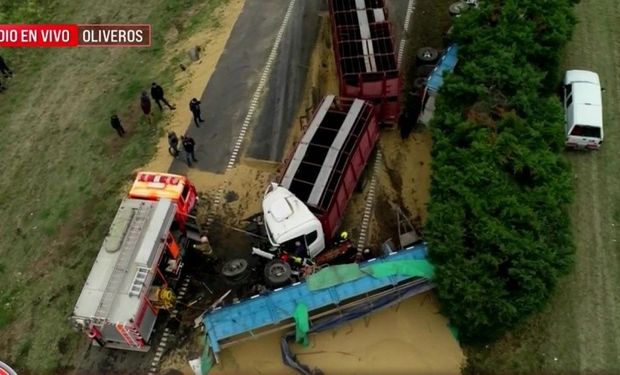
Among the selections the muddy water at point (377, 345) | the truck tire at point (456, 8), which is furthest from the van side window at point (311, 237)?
the truck tire at point (456, 8)

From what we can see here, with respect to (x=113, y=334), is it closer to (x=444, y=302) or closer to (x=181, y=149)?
(x=181, y=149)

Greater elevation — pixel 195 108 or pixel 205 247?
pixel 195 108

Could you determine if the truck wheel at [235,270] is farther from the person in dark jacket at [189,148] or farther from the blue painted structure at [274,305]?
the person in dark jacket at [189,148]

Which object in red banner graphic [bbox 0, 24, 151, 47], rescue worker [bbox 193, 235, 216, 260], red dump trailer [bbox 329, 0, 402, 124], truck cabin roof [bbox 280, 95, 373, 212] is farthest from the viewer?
red banner graphic [bbox 0, 24, 151, 47]

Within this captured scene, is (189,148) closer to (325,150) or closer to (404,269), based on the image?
(325,150)

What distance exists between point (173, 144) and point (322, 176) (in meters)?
6.93

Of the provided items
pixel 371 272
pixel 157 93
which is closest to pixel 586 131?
pixel 371 272

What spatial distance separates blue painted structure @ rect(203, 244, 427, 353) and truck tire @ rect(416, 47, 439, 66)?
37.8 feet

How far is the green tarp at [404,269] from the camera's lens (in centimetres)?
1802

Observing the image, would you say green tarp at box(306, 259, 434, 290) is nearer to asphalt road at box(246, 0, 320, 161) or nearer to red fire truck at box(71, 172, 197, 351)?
red fire truck at box(71, 172, 197, 351)

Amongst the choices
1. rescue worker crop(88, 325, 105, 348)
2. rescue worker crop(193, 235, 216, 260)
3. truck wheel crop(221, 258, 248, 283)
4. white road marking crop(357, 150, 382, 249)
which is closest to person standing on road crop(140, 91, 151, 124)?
rescue worker crop(193, 235, 216, 260)

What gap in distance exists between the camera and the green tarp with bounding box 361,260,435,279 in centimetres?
1802

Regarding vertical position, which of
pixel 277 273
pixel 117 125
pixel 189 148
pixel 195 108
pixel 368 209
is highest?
pixel 195 108

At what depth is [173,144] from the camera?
23.0 meters
